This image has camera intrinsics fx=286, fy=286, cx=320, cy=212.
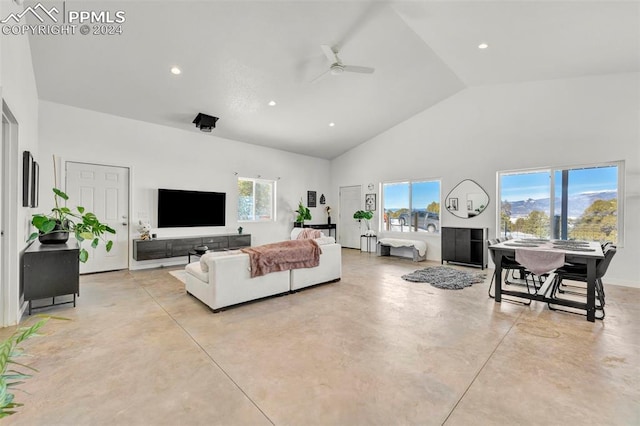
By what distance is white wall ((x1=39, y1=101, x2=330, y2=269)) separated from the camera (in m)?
4.96

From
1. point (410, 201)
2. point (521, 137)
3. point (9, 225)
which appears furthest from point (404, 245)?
point (9, 225)

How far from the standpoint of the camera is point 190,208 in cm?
634

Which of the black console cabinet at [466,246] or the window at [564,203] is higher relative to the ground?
the window at [564,203]

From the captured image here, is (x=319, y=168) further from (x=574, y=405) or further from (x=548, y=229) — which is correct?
(x=574, y=405)

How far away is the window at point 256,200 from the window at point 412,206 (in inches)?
126

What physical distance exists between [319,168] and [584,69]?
20.7 feet

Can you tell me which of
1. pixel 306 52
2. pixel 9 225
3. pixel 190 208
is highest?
pixel 306 52

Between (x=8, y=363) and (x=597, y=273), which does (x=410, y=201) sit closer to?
(x=597, y=273)

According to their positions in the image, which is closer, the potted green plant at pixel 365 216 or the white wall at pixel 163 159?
the white wall at pixel 163 159

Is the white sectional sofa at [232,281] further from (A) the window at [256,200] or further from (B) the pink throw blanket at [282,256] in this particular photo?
(A) the window at [256,200]

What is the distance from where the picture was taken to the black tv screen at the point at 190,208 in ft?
19.7

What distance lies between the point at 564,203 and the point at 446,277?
265cm

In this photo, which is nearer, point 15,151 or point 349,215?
point 15,151

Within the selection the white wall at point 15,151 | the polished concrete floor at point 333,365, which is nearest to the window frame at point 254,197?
the polished concrete floor at point 333,365
